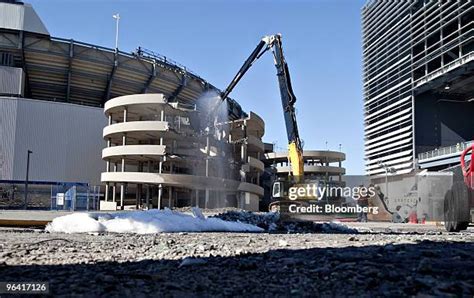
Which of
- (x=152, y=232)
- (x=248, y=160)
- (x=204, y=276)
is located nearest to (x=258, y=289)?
(x=204, y=276)

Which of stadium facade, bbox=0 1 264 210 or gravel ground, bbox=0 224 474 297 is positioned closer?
gravel ground, bbox=0 224 474 297

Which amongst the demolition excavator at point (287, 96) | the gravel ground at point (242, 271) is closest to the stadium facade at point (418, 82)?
the demolition excavator at point (287, 96)

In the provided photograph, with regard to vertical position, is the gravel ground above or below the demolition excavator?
below

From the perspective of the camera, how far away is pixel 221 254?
6.93 meters

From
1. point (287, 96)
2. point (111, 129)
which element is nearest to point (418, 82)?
point (111, 129)

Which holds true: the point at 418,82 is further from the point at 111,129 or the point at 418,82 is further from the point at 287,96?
the point at 287,96

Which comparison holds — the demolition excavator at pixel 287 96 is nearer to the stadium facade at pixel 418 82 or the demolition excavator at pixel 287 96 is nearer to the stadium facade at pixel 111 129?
the stadium facade at pixel 111 129

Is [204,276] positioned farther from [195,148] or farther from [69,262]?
[195,148]

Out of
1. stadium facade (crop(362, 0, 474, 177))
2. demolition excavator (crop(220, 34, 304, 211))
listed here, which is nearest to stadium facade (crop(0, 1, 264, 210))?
demolition excavator (crop(220, 34, 304, 211))

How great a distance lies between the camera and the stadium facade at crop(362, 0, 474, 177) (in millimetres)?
63188

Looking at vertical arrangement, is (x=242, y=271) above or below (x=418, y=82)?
below

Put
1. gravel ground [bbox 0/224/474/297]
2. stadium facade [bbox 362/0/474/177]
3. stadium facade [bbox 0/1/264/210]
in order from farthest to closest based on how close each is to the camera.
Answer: stadium facade [bbox 362/0/474/177] < stadium facade [bbox 0/1/264/210] < gravel ground [bbox 0/224/474/297]

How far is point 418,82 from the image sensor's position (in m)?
72.4

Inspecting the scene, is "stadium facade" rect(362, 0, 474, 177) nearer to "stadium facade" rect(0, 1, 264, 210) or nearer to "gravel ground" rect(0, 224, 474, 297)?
"stadium facade" rect(0, 1, 264, 210)
